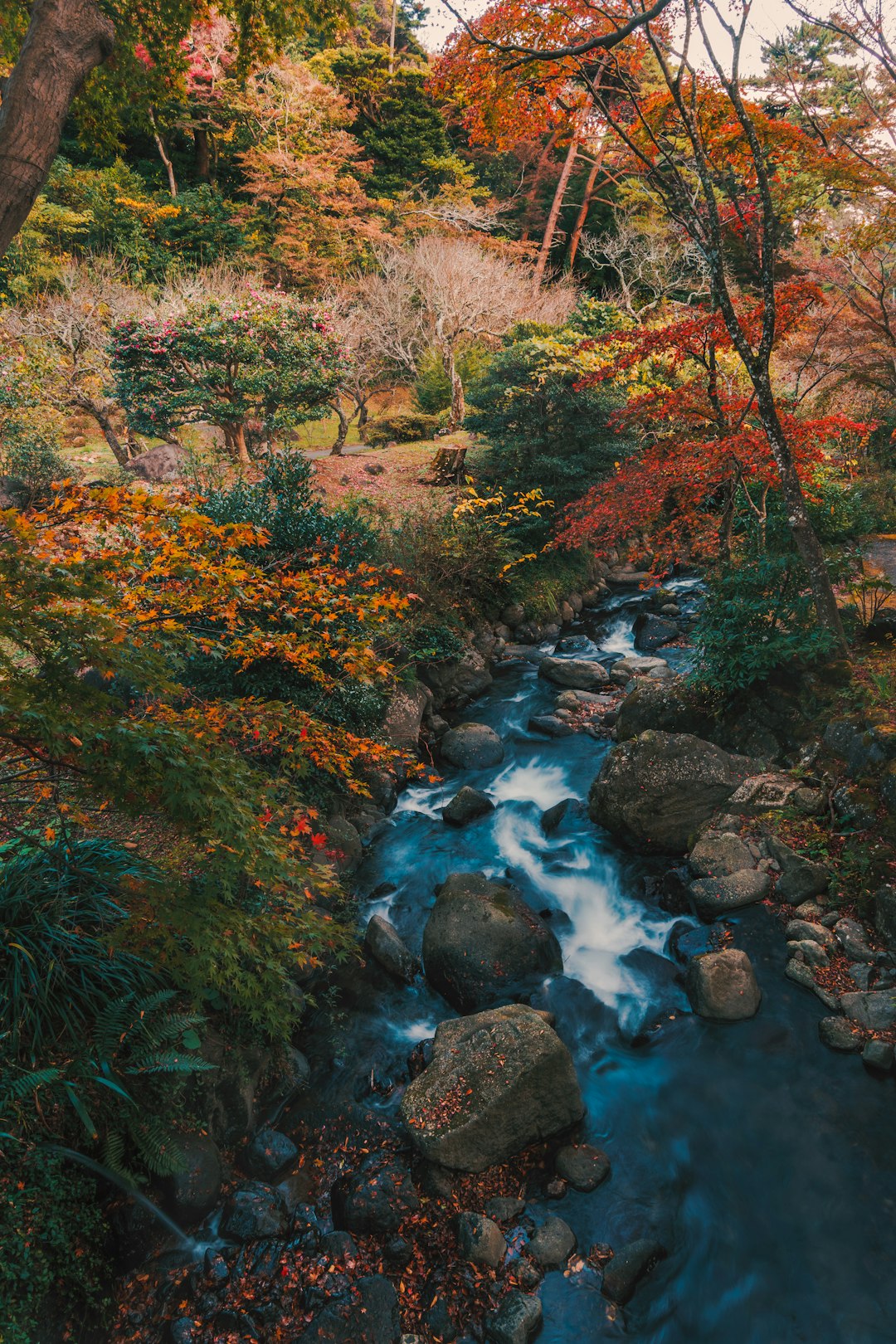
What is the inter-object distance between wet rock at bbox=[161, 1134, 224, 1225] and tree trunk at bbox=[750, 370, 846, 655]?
739 cm

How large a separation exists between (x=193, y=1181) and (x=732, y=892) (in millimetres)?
4961

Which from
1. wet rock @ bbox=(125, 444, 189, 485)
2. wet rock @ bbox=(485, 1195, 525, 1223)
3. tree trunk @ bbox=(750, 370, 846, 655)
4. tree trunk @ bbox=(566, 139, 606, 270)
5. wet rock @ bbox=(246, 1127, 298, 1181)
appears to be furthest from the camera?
tree trunk @ bbox=(566, 139, 606, 270)

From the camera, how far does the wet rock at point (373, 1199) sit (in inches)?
162

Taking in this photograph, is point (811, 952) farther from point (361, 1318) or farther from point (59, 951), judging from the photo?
point (59, 951)

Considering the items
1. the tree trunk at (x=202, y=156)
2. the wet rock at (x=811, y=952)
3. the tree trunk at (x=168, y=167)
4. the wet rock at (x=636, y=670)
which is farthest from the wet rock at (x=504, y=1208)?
the tree trunk at (x=202, y=156)

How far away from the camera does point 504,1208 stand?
421 centimetres

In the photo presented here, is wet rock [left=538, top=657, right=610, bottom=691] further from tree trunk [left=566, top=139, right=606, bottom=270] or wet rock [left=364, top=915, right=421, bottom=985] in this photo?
tree trunk [left=566, top=139, right=606, bottom=270]

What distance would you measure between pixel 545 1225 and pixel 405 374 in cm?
2469

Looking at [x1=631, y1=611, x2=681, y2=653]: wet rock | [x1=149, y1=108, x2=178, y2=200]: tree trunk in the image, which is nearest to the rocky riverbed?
[x1=631, y1=611, x2=681, y2=653]: wet rock

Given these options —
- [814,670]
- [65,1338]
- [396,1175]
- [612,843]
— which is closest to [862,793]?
[814,670]

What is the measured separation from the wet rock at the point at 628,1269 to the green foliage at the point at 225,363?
14.2 metres

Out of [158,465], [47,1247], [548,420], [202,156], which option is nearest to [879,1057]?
[47,1247]

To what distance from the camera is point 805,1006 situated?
5367 millimetres

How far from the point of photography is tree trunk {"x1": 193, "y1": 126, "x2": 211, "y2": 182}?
2673 centimetres
